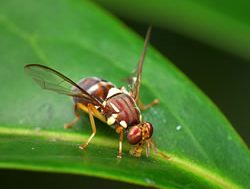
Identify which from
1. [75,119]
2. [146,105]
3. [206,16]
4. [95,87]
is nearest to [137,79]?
[146,105]

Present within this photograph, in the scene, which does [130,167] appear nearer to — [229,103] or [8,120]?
[8,120]

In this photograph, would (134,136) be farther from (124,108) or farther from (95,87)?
(95,87)

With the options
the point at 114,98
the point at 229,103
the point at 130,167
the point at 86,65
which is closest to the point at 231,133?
the point at 130,167

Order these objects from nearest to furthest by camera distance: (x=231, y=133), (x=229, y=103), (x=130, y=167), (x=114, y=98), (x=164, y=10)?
1. (x=130, y=167)
2. (x=231, y=133)
3. (x=114, y=98)
4. (x=164, y=10)
5. (x=229, y=103)

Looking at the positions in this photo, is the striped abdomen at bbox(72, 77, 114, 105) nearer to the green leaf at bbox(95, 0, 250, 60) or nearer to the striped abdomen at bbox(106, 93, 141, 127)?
the striped abdomen at bbox(106, 93, 141, 127)

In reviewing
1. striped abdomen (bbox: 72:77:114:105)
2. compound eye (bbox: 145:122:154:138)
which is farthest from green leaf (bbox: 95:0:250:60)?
compound eye (bbox: 145:122:154:138)

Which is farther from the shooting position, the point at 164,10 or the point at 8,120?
the point at 164,10

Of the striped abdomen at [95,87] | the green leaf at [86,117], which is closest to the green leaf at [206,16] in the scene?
the green leaf at [86,117]
